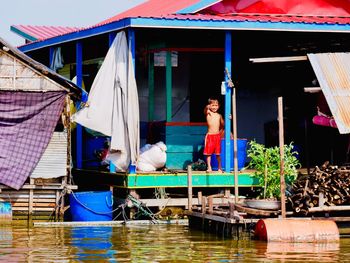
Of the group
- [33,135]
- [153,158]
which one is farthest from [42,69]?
[153,158]

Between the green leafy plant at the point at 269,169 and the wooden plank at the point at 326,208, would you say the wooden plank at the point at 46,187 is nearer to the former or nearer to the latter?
the green leafy plant at the point at 269,169

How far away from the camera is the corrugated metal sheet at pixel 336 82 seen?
17.9 meters

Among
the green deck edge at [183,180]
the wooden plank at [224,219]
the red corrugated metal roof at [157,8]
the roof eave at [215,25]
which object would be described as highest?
the red corrugated metal roof at [157,8]

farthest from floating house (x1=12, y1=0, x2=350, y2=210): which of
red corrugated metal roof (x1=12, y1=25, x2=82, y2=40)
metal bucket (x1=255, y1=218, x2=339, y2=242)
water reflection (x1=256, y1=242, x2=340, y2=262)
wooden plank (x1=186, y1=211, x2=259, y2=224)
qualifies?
red corrugated metal roof (x1=12, y1=25, x2=82, y2=40)

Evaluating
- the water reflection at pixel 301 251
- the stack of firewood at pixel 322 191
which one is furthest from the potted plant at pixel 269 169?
the water reflection at pixel 301 251

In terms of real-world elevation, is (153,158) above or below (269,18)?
below

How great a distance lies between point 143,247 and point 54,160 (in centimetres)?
474

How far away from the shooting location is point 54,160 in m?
Answer: 19.5

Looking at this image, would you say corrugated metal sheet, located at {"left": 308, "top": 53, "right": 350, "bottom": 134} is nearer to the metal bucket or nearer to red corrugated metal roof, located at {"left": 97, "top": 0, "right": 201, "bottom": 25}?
the metal bucket

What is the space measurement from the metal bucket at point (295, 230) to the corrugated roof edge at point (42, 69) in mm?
5443

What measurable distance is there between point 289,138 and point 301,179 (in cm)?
507

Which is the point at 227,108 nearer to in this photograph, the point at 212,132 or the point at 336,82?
the point at 212,132

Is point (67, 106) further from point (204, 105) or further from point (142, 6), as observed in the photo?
point (142, 6)

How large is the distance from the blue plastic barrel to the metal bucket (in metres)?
3.97
